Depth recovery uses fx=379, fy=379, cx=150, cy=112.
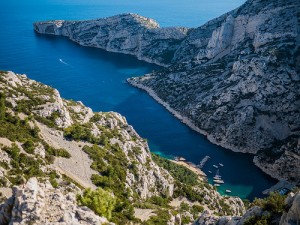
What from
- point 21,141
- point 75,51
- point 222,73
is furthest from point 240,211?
point 75,51

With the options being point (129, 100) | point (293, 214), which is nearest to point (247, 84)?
point (129, 100)

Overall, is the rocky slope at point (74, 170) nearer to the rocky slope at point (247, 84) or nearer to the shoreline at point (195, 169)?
the shoreline at point (195, 169)

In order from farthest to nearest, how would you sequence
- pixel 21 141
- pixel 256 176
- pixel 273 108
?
pixel 273 108 → pixel 256 176 → pixel 21 141

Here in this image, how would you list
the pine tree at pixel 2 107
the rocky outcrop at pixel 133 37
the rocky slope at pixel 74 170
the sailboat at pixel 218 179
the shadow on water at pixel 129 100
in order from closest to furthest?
the rocky slope at pixel 74 170 < the pine tree at pixel 2 107 < the sailboat at pixel 218 179 < the shadow on water at pixel 129 100 < the rocky outcrop at pixel 133 37

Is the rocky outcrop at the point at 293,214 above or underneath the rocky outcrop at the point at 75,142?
above

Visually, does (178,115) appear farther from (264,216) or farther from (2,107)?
(264,216)

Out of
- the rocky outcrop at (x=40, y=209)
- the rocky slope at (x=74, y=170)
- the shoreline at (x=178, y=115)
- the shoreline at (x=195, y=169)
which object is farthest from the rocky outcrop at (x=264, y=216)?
the shoreline at (x=178, y=115)

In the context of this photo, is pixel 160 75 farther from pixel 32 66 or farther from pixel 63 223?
pixel 63 223
